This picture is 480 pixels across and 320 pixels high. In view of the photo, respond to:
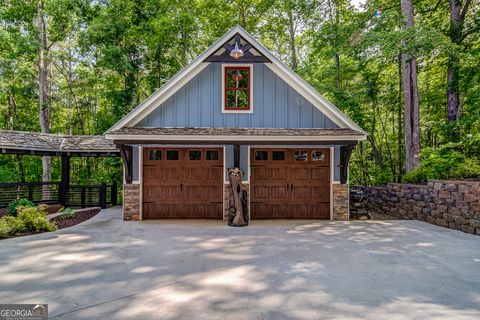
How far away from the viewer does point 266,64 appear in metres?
8.79

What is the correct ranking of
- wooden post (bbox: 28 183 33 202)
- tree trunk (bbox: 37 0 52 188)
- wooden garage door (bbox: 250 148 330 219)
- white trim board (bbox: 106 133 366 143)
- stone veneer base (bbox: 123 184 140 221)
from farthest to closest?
tree trunk (bbox: 37 0 52 188), wooden post (bbox: 28 183 33 202), wooden garage door (bbox: 250 148 330 219), stone veneer base (bbox: 123 184 140 221), white trim board (bbox: 106 133 366 143)

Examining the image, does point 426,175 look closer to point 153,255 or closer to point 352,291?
point 352,291

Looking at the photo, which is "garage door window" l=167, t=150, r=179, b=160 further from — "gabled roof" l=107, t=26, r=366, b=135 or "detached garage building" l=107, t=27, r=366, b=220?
"gabled roof" l=107, t=26, r=366, b=135

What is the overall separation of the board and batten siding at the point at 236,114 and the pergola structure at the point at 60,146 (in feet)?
10.6

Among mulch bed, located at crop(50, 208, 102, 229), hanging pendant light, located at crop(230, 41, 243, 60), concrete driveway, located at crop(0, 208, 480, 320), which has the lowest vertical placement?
mulch bed, located at crop(50, 208, 102, 229)

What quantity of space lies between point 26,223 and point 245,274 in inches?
231

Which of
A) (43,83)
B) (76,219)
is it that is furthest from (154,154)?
(43,83)

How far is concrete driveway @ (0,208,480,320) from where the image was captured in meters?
3.10

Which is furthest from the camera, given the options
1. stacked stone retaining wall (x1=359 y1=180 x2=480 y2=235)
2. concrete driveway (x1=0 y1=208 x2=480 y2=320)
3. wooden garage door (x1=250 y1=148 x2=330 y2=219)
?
wooden garage door (x1=250 y1=148 x2=330 y2=219)

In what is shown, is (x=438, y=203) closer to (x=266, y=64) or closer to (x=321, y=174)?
(x=321, y=174)

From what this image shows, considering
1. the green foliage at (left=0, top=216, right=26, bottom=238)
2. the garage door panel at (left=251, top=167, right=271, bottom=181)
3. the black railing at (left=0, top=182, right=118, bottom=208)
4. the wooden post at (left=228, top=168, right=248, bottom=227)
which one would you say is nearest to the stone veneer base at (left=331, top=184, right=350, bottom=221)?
the garage door panel at (left=251, top=167, right=271, bottom=181)

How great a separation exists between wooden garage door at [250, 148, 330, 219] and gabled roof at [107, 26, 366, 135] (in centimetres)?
119

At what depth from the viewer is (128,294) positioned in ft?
11.3

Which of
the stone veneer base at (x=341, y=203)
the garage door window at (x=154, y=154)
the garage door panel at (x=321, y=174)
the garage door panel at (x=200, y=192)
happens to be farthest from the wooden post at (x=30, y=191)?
the stone veneer base at (x=341, y=203)
